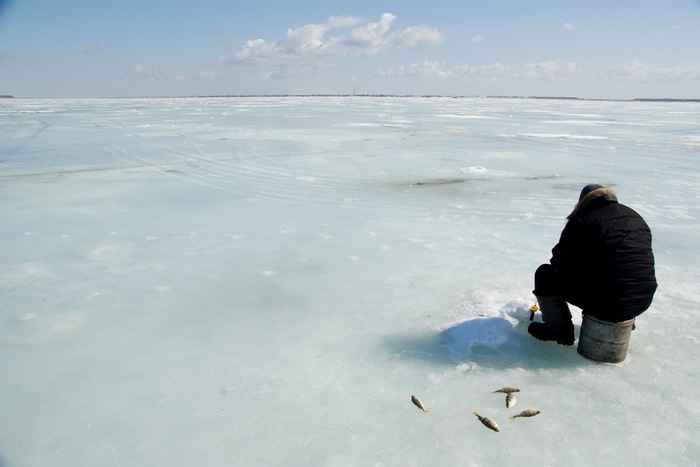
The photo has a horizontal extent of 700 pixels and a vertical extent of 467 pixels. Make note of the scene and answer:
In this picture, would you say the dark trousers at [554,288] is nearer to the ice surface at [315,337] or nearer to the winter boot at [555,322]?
the winter boot at [555,322]

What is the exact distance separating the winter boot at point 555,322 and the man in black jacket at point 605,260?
0.08 m

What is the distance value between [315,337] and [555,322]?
148cm

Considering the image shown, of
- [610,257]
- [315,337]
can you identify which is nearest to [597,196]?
[610,257]

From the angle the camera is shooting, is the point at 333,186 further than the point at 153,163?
No

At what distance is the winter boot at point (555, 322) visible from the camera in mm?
2795

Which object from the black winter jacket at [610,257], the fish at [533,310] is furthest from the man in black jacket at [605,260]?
the fish at [533,310]

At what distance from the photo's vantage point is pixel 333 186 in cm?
766

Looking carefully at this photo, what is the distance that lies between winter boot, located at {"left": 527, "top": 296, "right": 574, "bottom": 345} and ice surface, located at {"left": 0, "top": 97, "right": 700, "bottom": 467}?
0.07 metres

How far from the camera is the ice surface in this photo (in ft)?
7.02

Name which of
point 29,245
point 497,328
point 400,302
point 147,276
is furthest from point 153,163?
point 497,328

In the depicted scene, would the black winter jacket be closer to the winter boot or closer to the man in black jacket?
the man in black jacket

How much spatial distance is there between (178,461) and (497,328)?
1990 mm

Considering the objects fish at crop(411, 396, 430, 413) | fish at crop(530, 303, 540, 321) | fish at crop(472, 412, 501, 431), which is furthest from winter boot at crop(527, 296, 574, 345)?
fish at crop(411, 396, 430, 413)

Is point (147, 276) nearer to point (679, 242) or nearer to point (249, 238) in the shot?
point (249, 238)
